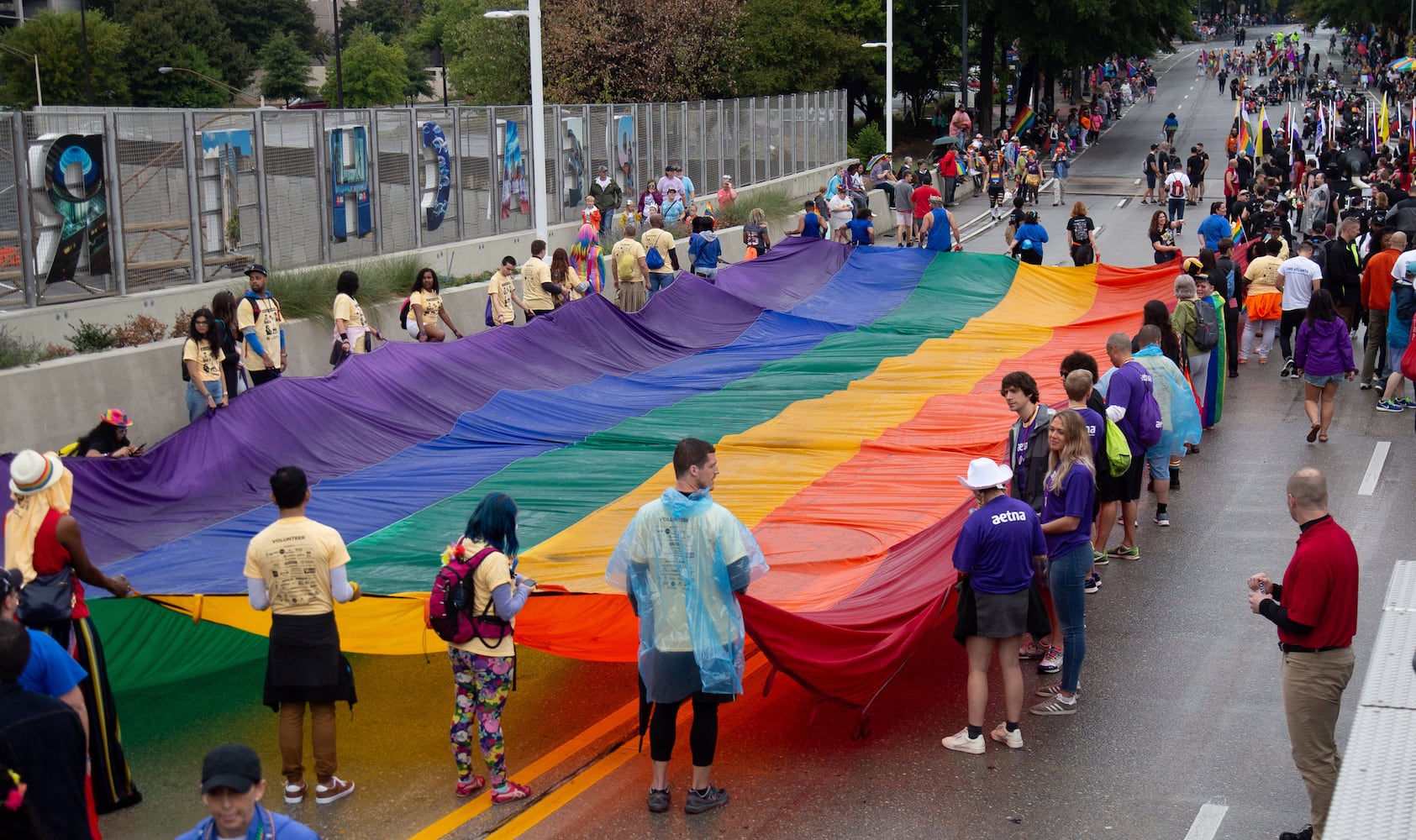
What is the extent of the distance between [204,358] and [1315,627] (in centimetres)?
936

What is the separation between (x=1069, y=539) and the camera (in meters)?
8.10

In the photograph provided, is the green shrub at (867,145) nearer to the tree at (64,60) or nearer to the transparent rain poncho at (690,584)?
the transparent rain poncho at (690,584)

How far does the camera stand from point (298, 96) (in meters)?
97.8

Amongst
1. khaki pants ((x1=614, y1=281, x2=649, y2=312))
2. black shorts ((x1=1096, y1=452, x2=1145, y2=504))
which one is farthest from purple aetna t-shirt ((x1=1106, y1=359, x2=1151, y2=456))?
khaki pants ((x1=614, y1=281, x2=649, y2=312))

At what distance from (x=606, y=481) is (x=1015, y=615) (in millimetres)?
4629

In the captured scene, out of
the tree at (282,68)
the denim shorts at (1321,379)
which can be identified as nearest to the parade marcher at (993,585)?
the denim shorts at (1321,379)

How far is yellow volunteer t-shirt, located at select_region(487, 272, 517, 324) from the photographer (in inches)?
666

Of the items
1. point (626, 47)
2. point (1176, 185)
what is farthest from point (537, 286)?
point (626, 47)

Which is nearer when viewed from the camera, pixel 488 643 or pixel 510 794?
pixel 488 643

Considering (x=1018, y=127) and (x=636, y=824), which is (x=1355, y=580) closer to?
(x=636, y=824)

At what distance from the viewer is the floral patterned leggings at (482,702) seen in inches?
275

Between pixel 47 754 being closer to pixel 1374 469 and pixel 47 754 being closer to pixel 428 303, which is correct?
pixel 428 303

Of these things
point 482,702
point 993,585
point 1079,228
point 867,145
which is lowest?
point 482,702

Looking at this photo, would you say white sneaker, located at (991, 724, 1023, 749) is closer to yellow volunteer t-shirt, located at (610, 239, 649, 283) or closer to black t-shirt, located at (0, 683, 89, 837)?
black t-shirt, located at (0, 683, 89, 837)
